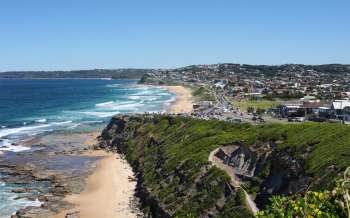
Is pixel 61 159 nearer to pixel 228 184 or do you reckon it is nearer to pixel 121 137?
pixel 121 137

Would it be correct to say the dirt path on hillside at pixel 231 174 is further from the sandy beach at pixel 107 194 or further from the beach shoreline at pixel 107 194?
the sandy beach at pixel 107 194

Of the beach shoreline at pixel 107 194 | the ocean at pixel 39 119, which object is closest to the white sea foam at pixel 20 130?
the ocean at pixel 39 119

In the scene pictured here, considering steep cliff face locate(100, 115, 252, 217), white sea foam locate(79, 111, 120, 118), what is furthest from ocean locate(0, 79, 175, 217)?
steep cliff face locate(100, 115, 252, 217)

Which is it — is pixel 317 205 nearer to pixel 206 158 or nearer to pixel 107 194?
pixel 206 158

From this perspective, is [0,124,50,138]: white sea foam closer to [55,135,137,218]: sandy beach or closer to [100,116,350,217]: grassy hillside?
[55,135,137,218]: sandy beach

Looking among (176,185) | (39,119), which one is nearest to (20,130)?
(39,119)
